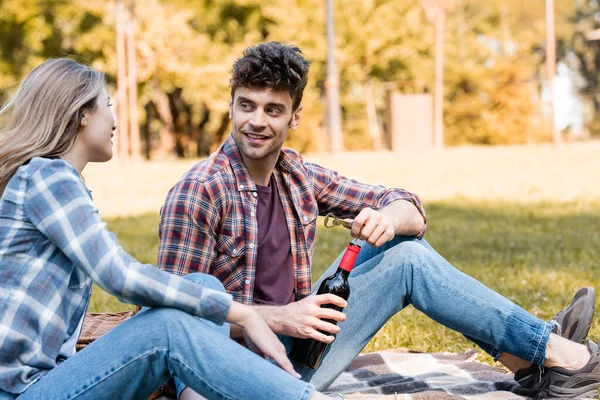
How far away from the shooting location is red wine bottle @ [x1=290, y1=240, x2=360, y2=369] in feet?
9.64

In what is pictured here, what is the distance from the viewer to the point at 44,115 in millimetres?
2414

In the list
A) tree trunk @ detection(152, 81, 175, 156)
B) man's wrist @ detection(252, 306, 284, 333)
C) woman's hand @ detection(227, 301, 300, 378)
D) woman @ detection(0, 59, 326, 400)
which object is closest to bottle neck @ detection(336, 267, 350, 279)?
man's wrist @ detection(252, 306, 284, 333)

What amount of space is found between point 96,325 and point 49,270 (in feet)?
3.27

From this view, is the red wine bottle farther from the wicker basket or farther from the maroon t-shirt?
the wicker basket

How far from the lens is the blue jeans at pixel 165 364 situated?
2.29 meters

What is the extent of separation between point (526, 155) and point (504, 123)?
14.0 meters

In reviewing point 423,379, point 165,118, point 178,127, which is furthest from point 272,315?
point 178,127

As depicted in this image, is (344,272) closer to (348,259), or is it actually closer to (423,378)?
(348,259)

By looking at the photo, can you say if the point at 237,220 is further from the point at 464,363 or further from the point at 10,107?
the point at 464,363

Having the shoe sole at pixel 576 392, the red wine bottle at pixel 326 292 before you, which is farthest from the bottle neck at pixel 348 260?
Result: the shoe sole at pixel 576 392

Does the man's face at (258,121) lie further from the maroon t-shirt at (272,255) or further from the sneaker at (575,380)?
the sneaker at (575,380)

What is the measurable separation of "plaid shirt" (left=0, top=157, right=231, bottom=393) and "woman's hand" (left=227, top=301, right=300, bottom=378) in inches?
3.2

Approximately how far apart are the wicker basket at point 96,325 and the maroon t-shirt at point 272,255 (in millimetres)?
539

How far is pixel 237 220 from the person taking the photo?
3.10 meters
